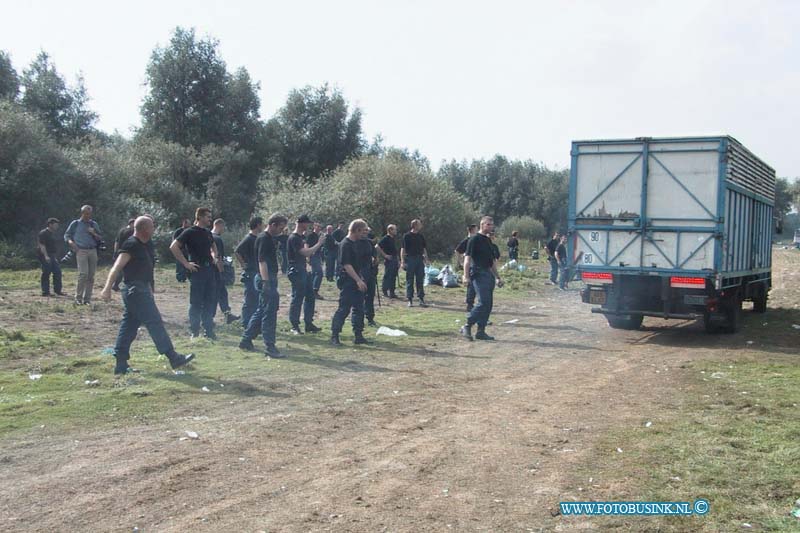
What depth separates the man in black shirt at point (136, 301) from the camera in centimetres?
850

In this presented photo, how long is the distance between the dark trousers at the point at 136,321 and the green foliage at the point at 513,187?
2205 inches

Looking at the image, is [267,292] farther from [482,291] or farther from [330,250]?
[330,250]

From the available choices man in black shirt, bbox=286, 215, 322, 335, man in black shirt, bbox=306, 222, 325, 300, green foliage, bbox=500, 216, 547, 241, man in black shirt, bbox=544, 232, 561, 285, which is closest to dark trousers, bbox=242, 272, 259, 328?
man in black shirt, bbox=286, 215, 322, 335

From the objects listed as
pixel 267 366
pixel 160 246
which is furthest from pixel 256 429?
pixel 160 246

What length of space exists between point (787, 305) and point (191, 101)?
3421 cm

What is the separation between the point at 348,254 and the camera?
11289mm

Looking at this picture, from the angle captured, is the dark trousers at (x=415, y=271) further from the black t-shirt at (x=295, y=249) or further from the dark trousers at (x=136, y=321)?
the dark trousers at (x=136, y=321)

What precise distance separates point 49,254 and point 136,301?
9056 millimetres

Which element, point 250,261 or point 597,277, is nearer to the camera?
point 250,261

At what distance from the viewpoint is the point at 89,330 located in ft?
39.4

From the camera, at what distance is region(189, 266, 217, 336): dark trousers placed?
10.6 m

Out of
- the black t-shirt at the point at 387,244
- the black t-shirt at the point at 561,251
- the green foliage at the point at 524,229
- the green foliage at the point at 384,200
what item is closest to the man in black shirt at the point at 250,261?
the black t-shirt at the point at 387,244

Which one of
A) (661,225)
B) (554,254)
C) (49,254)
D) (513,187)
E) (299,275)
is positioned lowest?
(299,275)

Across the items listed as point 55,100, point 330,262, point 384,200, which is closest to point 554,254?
point 330,262
